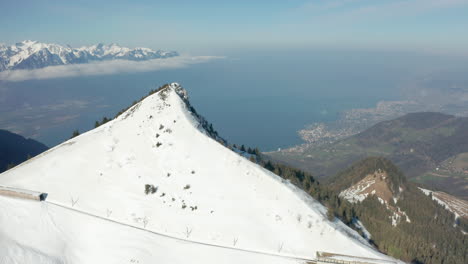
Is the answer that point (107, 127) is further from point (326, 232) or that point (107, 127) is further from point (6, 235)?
point (326, 232)

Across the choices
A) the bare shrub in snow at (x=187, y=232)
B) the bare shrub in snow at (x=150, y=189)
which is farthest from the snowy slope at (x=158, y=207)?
the bare shrub in snow at (x=150, y=189)

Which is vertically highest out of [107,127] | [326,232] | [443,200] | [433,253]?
[107,127]

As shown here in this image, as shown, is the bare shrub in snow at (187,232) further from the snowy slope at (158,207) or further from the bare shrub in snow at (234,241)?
the bare shrub in snow at (234,241)

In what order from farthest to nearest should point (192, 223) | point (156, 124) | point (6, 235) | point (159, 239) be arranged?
point (156, 124), point (192, 223), point (159, 239), point (6, 235)

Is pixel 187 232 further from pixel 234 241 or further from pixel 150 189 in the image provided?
pixel 150 189

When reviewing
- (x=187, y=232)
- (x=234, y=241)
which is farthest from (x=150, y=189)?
(x=234, y=241)

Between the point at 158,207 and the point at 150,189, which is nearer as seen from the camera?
the point at 158,207

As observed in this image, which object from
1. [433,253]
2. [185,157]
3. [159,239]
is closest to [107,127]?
[185,157]

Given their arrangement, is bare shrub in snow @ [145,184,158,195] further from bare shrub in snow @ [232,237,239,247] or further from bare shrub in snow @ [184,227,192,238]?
bare shrub in snow @ [232,237,239,247]
